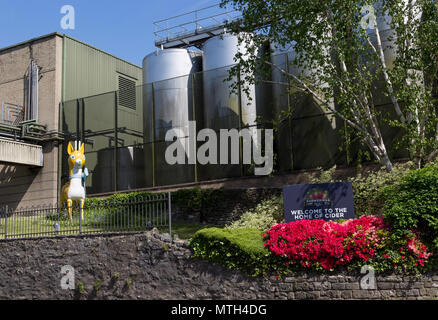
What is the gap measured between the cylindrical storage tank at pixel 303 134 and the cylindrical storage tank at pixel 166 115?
4450 millimetres

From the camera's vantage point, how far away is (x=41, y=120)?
89.9 feet

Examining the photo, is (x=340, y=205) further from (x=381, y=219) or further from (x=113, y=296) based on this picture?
(x=113, y=296)

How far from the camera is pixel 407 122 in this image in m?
15.5

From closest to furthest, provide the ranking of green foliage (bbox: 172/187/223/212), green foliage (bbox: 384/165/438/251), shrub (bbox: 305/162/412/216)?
green foliage (bbox: 384/165/438/251) → shrub (bbox: 305/162/412/216) → green foliage (bbox: 172/187/223/212)

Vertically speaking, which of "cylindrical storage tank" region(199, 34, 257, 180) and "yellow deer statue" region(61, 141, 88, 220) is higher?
"cylindrical storage tank" region(199, 34, 257, 180)

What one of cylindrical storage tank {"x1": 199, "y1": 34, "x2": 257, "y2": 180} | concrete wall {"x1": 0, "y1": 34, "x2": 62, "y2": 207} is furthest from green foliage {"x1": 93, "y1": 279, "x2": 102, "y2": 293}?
concrete wall {"x1": 0, "y1": 34, "x2": 62, "y2": 207}

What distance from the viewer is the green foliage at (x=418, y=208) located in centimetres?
1091

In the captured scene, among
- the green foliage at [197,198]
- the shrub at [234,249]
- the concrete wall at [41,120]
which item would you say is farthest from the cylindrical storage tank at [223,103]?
the shrub at [234,249]

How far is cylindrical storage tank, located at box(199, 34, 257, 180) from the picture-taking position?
22.6 m

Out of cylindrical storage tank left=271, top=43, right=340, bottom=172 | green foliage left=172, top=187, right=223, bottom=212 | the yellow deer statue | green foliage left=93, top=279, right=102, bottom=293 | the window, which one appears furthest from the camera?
the window

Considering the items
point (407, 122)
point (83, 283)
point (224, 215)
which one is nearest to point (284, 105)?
point (224, 215)

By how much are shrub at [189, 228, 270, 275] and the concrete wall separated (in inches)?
624

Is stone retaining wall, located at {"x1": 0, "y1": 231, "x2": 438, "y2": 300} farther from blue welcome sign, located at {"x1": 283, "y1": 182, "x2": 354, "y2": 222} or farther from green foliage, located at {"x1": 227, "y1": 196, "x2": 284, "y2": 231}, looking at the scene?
green foliage, located at {"x1": 227, "y1": 196, "x2": 284, "y2": 231}

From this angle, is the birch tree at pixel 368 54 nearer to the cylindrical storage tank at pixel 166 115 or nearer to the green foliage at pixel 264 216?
the green foliage at pixel 264 216
